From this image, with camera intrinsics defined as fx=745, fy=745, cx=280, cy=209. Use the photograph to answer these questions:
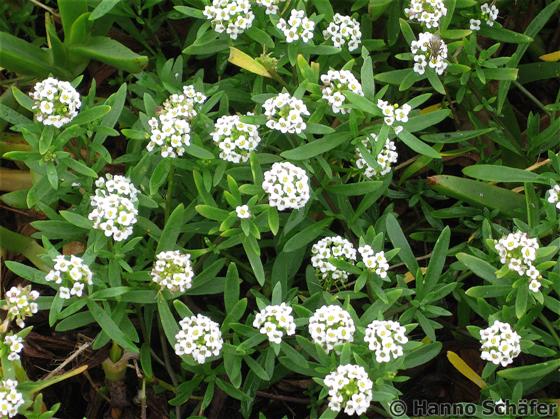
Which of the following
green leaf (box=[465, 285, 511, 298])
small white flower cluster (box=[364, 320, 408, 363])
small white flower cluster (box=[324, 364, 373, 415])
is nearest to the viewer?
small white flower cluster (box=[324, 364, 373, 415])

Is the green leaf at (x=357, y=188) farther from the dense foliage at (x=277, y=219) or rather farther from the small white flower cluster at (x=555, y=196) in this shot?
the small white flower cluster at (x=555, y=196)

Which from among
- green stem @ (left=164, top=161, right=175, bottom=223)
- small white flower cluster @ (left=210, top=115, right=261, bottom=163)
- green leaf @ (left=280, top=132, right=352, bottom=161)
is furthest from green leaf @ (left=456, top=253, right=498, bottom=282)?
green stem @ (left=164, top=161, right=175, bottom=223)

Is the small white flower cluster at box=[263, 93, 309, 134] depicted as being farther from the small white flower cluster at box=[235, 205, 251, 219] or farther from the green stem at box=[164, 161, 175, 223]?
the green stem at box=[164, 161, 175, 223]

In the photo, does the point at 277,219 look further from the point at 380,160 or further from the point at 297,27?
the point at 297,27

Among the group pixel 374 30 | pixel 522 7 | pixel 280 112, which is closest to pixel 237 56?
pixel 280 112

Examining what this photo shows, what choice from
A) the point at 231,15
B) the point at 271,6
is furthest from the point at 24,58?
the point at 271,6

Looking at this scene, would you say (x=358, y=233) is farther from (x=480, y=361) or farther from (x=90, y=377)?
(x=90, y=377)

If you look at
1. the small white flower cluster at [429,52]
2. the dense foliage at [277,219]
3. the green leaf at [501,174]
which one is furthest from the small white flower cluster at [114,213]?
the green leaf at [501,174]
